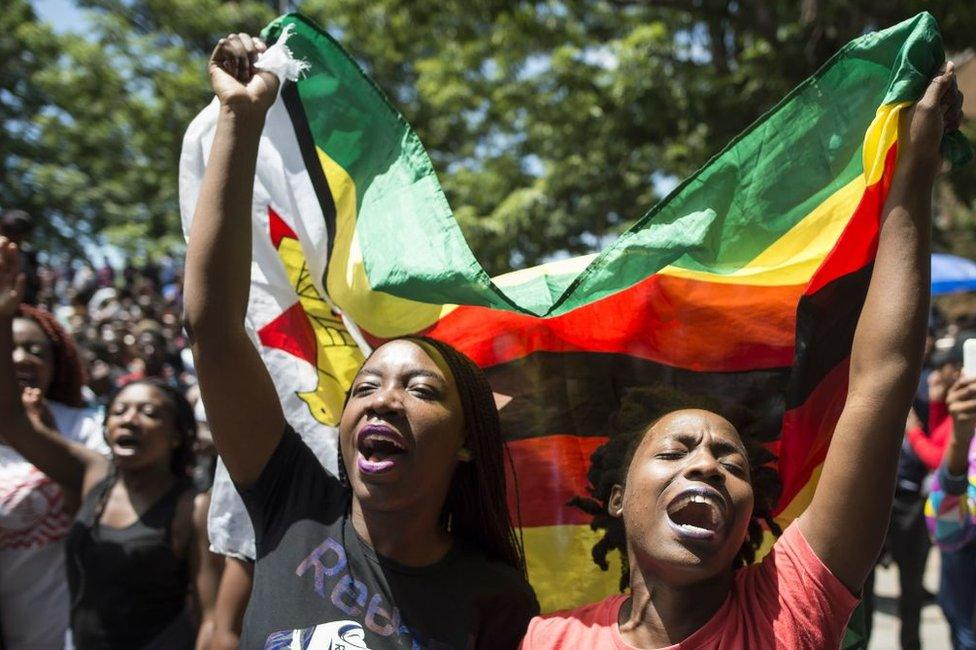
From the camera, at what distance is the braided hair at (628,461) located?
2.21m

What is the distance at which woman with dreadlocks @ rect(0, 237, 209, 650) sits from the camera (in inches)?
130

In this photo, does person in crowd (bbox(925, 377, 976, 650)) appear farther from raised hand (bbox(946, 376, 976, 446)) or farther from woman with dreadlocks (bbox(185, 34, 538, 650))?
woman with dreadlocks (bbox(185, 34, 538, 650))

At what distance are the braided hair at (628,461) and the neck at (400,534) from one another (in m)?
0.38

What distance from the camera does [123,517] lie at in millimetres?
3449

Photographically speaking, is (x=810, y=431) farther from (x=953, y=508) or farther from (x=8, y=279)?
(x=8, y=279)

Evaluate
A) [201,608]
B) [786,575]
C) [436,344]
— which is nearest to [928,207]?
[786,575]

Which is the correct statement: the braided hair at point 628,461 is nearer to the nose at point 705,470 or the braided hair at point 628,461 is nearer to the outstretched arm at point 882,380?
the nose at point 705,470

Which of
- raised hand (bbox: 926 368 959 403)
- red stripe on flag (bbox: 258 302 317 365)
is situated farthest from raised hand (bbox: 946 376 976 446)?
raised hand (bbox: 926 368 959 403)

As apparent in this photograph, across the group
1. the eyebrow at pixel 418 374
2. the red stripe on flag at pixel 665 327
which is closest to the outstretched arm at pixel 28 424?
the red stripe on flag at pixel 665 327

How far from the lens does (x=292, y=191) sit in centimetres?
271

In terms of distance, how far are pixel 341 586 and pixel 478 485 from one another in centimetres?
37

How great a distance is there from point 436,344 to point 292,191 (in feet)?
2.34

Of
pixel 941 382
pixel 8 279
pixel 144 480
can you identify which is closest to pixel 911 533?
pixel 941 382

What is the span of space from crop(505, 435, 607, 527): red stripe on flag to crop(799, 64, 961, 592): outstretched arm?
2.63 ft
